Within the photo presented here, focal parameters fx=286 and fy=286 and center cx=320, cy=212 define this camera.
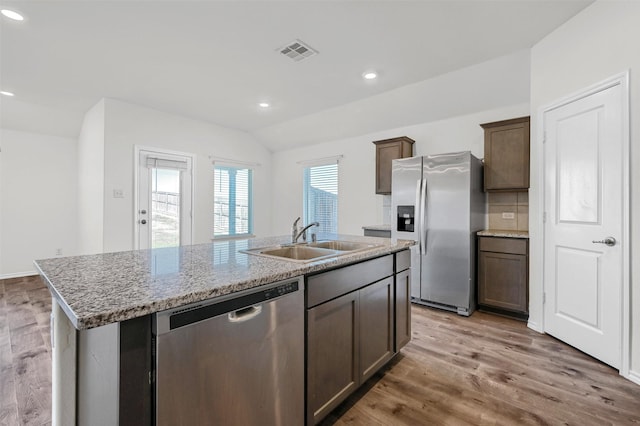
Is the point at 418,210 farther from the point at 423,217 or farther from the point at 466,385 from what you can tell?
the point at 466,385

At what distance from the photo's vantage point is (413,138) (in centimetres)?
436

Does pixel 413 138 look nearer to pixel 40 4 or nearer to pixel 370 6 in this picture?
pixel 370 6

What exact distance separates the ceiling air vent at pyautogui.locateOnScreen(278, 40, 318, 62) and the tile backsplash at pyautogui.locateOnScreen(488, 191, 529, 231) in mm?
2742

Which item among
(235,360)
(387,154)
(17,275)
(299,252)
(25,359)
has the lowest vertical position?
(25,359)

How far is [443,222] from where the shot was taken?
3.31 m

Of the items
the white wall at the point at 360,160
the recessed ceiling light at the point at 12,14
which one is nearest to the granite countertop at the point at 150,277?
the recessed ceiling light at the point at 12,14

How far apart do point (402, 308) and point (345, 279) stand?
0.86m

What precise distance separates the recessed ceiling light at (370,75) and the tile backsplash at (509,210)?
2.04 metres

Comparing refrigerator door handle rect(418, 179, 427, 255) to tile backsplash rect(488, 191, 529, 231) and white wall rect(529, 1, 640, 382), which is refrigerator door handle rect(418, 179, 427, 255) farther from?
white wall rect(529, 1, 640, 382)

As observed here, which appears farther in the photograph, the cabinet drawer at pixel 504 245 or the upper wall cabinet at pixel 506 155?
the upper wall cabinet at pixel 506 155

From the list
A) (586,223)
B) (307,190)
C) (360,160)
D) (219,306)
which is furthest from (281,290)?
(307,190)

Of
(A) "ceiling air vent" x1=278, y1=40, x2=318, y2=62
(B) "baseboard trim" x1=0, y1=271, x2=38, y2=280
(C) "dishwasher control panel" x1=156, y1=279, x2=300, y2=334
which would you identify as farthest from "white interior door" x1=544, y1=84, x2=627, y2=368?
(B) "baseboard trim" x1=0, y1=271, x2=38, y2=280

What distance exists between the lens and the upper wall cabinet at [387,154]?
13.4 feet

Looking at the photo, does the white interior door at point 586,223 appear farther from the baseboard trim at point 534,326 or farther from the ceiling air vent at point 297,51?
the ceiling air vent at point 297,51
